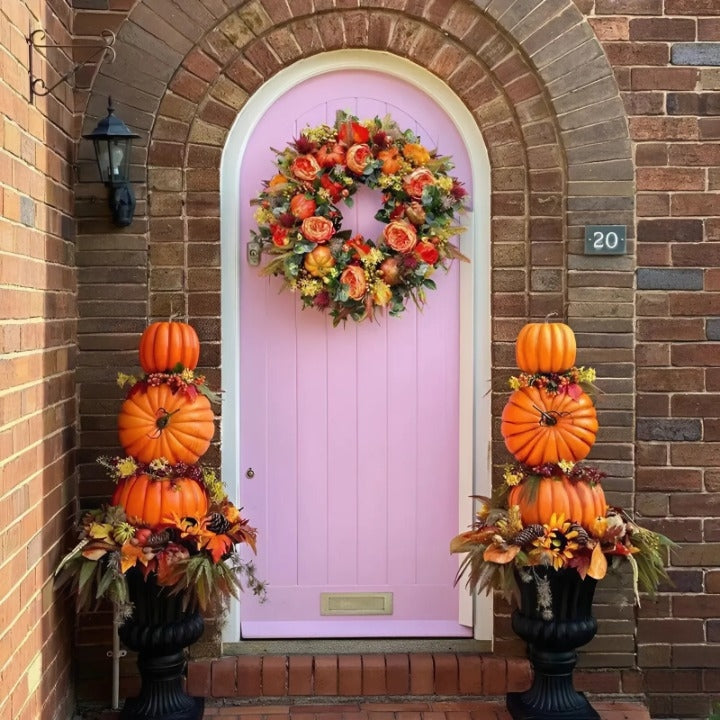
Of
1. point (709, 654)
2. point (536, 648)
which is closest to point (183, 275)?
point (536, 648)

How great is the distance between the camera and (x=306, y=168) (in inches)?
155

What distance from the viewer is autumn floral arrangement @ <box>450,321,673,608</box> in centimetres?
359

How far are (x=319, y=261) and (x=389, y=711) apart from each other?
1.96 meters

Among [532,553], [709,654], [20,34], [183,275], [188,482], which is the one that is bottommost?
[709,654]

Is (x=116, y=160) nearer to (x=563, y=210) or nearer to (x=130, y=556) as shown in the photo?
(x=130, y=556)

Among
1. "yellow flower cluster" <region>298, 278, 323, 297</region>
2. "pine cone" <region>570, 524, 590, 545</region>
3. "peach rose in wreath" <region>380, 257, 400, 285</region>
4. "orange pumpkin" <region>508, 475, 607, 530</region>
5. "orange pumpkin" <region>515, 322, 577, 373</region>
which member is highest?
"peach rose in wreath" <region>380, 257, 400, 285</region>

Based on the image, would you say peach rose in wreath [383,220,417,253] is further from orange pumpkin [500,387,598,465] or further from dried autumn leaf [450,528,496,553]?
dried autumn leaf [450,528,496,553]

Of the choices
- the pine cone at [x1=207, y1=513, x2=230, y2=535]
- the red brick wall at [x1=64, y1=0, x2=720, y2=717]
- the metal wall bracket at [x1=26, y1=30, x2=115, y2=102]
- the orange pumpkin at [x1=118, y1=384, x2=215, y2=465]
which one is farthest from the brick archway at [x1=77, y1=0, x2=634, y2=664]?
the pine cone at [x1=207, y1=513, x2=230, y2=535]

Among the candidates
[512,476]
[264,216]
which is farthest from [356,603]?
[264,216]

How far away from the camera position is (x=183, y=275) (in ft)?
13.3

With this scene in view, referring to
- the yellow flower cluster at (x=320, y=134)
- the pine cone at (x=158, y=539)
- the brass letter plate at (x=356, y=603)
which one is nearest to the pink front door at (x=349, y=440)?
the brass letter plate at (x=356, y=603)

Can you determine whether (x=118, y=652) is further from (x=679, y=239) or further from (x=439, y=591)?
(x=679, y=239)

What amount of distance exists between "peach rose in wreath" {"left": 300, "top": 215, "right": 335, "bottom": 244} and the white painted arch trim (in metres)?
0.40

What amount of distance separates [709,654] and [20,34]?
382cm
